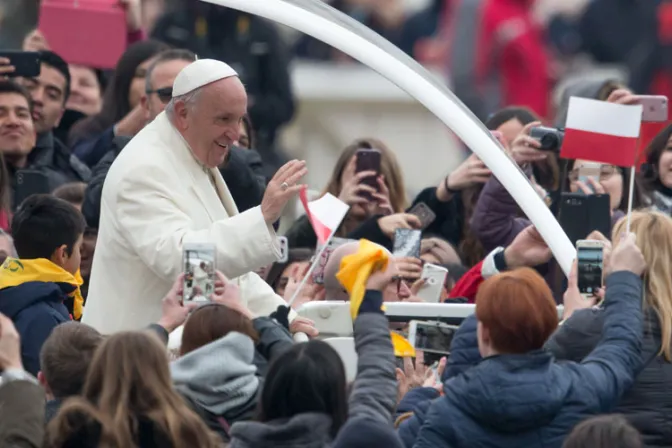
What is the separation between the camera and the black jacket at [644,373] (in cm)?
818

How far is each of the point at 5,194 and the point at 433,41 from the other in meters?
12.7

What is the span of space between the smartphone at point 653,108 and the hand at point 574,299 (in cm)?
130

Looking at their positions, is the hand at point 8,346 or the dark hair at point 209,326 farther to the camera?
the dark hair at point 209,326

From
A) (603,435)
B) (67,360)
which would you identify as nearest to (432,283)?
(67,360)

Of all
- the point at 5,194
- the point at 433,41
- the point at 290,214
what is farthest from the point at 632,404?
the point at 433,41

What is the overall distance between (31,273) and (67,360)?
1329mm

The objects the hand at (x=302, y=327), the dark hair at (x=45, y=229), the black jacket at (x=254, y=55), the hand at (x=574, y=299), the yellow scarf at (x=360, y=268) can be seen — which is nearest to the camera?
the yellow scarf at (x=360, y=268)

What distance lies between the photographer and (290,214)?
621 inches

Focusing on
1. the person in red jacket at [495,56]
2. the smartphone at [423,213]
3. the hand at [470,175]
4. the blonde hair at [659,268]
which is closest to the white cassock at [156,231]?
the blonde hair at [659,268]

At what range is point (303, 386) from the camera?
290 inches

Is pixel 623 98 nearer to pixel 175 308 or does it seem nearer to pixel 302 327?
pixel 302 327

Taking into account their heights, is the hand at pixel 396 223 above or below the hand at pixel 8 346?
below

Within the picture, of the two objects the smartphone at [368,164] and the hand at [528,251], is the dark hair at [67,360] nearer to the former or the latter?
the hand at [528,251]

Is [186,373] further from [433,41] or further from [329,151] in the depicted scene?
[433,41]
